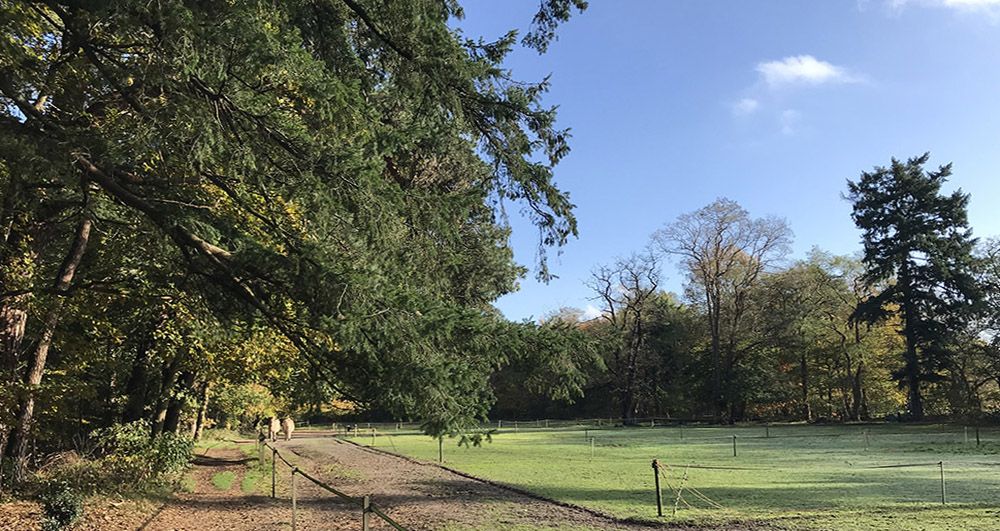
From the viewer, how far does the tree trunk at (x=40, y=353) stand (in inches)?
422

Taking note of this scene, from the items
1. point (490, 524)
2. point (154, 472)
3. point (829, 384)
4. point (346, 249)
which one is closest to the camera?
point (346, 249)

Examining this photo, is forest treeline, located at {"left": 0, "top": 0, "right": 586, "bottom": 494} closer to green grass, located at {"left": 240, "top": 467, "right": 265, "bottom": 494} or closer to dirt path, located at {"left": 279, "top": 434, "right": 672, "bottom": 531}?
dirt path, located at {"left": 279, "top": 434, "right": 672, "bottom": 531}

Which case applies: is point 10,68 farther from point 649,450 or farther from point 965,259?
point 965,259

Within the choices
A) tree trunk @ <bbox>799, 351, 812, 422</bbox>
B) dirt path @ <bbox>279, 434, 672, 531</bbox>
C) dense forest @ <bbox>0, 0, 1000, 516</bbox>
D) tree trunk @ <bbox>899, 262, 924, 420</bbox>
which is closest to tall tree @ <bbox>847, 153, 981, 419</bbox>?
tree trunk @ <bbox>899, 262, 924, 420</bbox>

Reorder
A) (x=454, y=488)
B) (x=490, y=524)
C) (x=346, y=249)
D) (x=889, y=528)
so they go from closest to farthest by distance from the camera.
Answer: (x=346, y=249)
(x=889, y=528)
(x=490, y=524)
(x=454, y=488)

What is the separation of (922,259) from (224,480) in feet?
170

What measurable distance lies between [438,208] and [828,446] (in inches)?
1176

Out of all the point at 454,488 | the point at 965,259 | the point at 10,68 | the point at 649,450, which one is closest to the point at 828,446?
the point at 649,450

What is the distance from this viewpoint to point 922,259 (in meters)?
50.3

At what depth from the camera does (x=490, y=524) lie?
39.1 ft

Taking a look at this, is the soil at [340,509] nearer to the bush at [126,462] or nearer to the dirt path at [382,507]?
the dirt path at [382,507]

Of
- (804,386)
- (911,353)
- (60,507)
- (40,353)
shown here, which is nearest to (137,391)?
(40,353)

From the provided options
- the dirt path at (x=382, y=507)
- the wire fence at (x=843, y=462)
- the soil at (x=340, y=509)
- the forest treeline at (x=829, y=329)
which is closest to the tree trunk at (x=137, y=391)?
the soil at (x=340, y=509)

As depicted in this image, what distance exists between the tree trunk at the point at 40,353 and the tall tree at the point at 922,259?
51.7 meters
